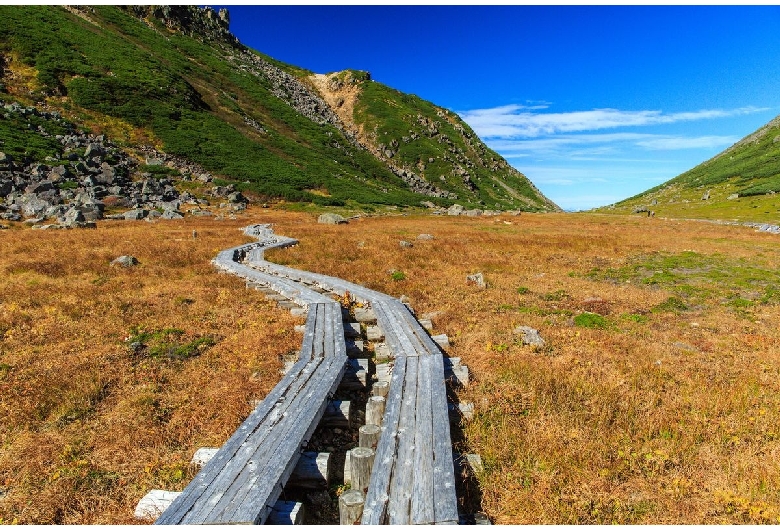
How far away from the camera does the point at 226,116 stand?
316 ft

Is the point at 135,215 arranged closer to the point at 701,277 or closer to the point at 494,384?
the point at 494,384

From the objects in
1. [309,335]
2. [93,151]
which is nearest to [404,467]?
[309,335]

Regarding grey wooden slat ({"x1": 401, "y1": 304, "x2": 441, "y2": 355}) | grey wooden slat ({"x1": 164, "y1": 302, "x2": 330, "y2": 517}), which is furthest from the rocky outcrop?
grey wooden slat ({"x1": 164, "y1": 302, "x2": 330, "y2": 517})

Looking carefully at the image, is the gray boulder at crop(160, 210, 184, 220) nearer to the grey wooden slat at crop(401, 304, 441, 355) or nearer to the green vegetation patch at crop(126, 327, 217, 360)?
the green vegetation patch at crop(126, 327, 217, 360)

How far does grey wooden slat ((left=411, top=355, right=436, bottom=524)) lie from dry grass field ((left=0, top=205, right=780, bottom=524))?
853 mm

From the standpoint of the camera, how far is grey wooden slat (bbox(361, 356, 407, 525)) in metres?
4.71

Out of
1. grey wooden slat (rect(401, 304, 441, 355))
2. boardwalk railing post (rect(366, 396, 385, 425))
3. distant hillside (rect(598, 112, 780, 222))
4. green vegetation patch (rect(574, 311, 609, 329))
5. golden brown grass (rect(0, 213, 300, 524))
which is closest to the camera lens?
golden brown grass (rect(0, 213, 300, 524))

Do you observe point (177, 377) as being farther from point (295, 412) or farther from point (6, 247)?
point (6, 247)

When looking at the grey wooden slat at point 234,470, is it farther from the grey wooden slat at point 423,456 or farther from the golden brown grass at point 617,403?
the golden brown grass at point 617,403

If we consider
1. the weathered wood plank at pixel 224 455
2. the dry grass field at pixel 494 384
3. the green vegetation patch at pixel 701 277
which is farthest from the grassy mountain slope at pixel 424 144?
the weathered wood plank at pixel 224 455

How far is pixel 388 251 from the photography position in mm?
28125

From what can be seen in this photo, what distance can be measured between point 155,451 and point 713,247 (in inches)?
1577

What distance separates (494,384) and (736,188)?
13095 centimetres

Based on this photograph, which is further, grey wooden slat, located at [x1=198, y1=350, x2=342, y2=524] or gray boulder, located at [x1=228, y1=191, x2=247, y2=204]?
gray boulder, located at [x1=228, y1=191, x2=247, y2=204]
